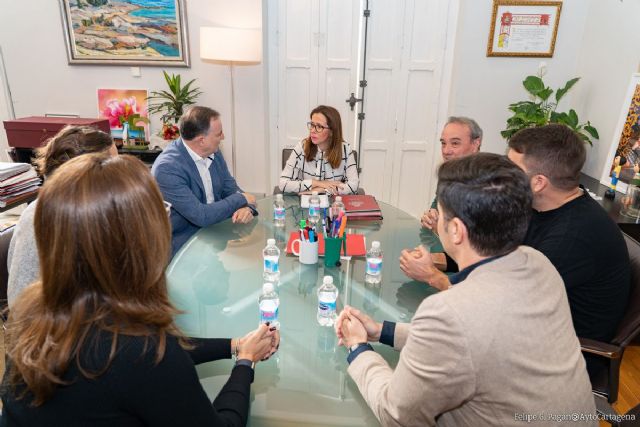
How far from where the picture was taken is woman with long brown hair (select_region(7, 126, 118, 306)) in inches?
52.7

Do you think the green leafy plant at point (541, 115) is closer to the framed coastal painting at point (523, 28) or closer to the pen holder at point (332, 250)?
the framed coastal painting at point (523, 28)

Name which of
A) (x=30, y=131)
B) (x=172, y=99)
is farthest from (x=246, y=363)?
(x=30, y=131)

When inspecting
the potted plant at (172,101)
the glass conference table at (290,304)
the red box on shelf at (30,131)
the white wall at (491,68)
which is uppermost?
the white wall at (491,68)

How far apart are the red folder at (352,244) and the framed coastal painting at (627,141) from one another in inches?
74.9

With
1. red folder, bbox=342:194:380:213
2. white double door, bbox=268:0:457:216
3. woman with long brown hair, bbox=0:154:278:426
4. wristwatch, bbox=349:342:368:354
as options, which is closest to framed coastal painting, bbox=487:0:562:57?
white double door, bbox=268:0:457:216

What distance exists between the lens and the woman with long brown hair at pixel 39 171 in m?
1.34

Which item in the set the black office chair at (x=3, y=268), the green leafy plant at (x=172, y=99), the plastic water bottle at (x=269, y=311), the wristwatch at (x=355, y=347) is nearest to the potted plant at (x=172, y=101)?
the green leafy plant at (x=172, y=99)

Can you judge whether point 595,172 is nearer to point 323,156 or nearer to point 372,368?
point 323,156

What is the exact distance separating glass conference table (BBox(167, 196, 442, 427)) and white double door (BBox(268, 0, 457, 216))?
6.53 ft

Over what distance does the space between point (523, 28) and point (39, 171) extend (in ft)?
11.8

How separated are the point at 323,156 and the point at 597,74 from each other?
2.22 metres

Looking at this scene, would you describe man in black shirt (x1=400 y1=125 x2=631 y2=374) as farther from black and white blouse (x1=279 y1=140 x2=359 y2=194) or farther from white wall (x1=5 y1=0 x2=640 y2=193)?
white wall (x1=5 y1=0 x2=640 y2=193)

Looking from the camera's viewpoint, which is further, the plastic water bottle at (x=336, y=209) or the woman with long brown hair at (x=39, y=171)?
the plastic water bottle at (x=336, y=209)

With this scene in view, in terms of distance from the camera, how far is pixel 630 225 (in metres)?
2.33
